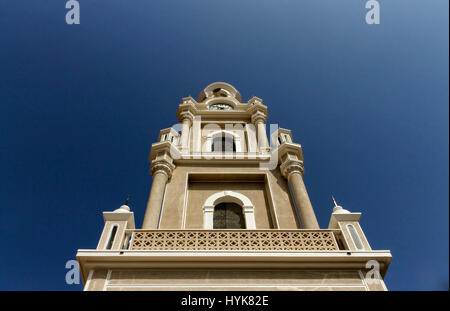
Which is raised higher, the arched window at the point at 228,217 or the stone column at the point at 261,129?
the stone column at the point at 261,129

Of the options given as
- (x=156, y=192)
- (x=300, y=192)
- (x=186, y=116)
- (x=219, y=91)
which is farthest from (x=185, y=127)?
(x=300, y=192)

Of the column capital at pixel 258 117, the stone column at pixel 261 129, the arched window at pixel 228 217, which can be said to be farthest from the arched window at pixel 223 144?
the arched window at pixel 228 217

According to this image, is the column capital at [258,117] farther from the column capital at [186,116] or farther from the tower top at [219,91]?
the tower top at [219,91]

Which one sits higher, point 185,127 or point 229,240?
point 185,127

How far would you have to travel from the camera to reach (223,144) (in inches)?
619

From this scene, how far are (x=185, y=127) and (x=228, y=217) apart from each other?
593cm

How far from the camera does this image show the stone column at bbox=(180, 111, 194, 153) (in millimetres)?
13691

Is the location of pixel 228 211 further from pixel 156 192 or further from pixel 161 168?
pixel 161 168

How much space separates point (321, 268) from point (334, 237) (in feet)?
3.48

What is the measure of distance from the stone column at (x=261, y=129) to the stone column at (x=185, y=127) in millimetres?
3158

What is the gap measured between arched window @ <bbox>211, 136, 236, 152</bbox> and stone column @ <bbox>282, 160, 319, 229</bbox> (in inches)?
153

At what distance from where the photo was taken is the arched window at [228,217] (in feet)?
34.3
